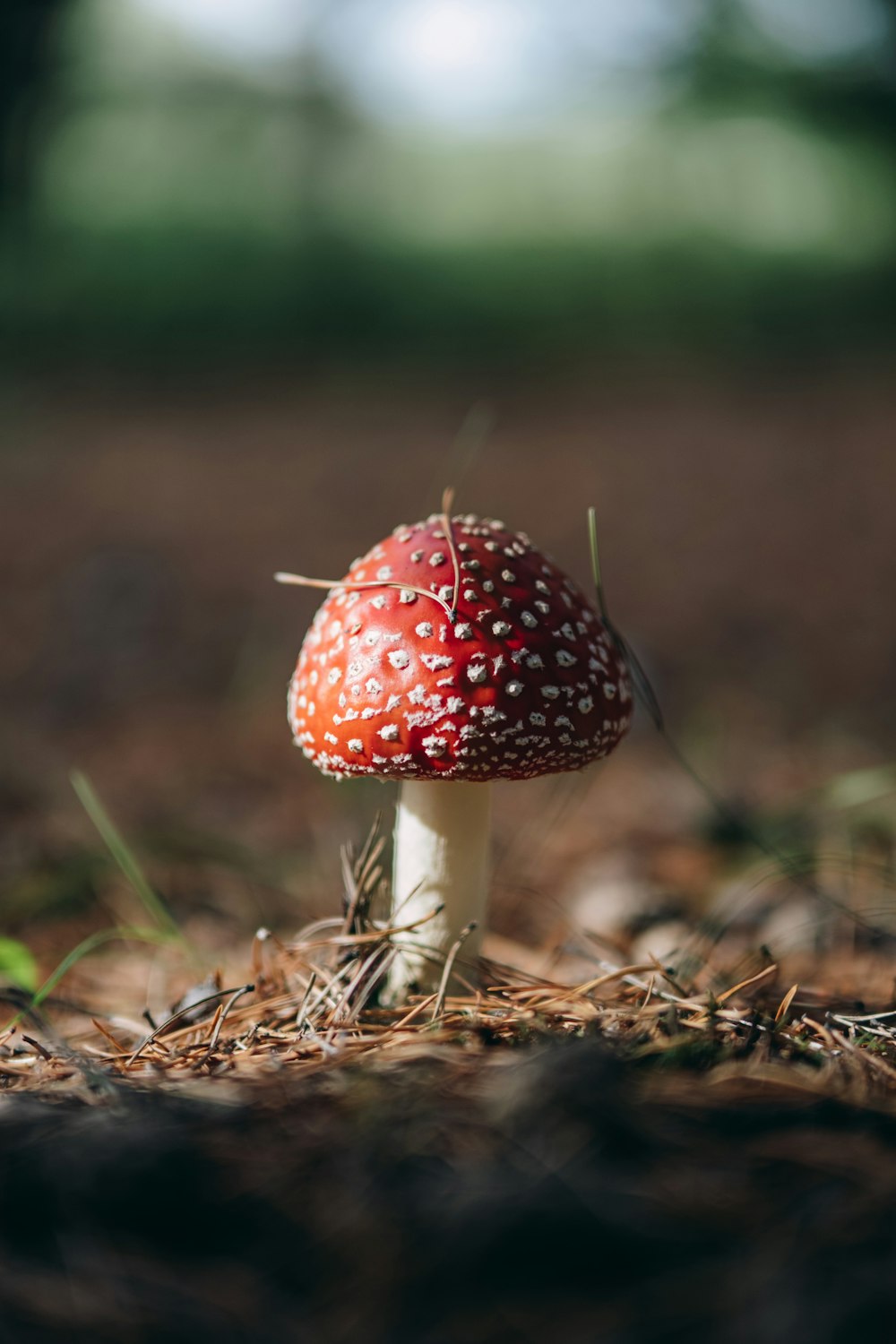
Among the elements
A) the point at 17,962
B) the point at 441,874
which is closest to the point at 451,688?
the point at 441,874

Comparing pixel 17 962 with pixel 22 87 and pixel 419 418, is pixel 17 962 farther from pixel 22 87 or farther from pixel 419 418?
pixel 22 87

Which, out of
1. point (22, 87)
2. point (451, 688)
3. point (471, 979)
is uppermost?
point (22, 87)

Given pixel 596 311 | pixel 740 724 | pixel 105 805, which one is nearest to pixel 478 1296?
pixel 105 805

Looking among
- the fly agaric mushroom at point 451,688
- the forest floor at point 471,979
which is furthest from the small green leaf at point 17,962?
the fly agaric mushroom at point 451,688

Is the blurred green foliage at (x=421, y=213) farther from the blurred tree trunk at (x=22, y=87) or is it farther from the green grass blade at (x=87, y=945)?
the green grass blade at (x=87, y=945)

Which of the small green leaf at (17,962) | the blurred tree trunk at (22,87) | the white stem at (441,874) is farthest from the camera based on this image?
the blurred tree trunk at (22,87)

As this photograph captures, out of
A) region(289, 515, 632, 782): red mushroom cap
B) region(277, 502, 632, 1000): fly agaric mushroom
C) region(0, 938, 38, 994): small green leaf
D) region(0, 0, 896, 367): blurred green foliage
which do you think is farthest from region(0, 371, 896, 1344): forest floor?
region(0, 0, 896, 367): blurred green foliage

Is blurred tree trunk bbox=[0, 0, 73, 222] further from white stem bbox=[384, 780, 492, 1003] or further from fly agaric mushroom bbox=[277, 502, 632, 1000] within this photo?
white stem bbox=[384, 780, 492, 1003]
